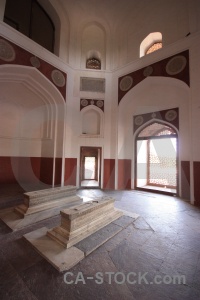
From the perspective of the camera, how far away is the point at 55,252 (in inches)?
79.0

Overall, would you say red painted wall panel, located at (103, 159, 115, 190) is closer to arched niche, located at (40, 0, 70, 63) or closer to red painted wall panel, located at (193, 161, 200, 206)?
red painted wall panel, located at (193, 161, 200, 206)

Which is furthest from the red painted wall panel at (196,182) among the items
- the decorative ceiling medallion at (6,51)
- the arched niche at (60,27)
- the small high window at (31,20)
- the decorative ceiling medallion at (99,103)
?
the small high window at (31,20)

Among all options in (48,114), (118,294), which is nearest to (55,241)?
(118,294)

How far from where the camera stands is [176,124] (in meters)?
5.02

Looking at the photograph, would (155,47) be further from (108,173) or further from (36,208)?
(36,208)

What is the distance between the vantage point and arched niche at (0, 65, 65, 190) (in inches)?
230

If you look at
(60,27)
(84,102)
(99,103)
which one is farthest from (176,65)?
(60,27)

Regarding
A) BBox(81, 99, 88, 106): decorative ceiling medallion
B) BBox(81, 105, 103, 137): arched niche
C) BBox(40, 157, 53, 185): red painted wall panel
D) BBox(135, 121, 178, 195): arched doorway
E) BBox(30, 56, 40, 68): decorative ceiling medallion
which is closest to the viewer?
BBox(30, 56, 40, 68): decorative ceiling medallion

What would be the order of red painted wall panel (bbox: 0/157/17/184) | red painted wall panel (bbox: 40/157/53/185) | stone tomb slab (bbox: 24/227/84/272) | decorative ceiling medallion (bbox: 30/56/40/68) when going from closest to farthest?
stone tomb slab (bbox: 24/227/84/272), decorative ceiling medallion (bbox: 30/56/40/68), red painted wall panel (bbox: 0/157/17/184), red painted wall panel (bbox: 40/157/53/185)

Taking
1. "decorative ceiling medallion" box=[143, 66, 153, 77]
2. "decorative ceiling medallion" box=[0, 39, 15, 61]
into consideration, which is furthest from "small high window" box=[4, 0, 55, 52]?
"decorative ceiling medallion" box=[143, 66, 153, 77]

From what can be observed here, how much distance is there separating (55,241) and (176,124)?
4800 mm

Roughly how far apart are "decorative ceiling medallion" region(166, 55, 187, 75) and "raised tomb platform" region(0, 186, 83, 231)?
497 centimetres

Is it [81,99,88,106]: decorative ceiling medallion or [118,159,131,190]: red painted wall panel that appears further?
[81,99,88,106]: decorative ceiling medallion

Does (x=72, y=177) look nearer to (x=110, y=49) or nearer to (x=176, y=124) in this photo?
(x=176, y=124)
